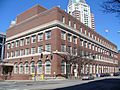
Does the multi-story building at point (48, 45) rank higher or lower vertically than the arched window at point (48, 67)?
higher

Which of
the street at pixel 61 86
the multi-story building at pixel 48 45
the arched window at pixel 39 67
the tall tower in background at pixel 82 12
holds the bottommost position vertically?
the street at pixel 61 86

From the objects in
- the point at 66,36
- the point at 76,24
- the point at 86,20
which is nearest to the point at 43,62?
the point at 66,36

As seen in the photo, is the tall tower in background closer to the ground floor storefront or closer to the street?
the ground floor storefront

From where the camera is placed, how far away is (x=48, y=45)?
58312mm

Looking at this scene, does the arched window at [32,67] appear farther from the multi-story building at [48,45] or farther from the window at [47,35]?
the window at [47,35]

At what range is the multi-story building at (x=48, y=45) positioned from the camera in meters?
56.2

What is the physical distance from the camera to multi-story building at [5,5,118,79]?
5622 cm

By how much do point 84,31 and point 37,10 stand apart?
62.9 ft

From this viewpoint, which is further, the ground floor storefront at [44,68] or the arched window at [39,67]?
the arched window at [39,67]

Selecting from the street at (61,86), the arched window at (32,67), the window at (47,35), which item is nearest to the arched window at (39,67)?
the arched window at (32,67)

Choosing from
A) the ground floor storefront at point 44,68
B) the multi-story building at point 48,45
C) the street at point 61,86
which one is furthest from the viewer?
the multi-story building at point 48,45

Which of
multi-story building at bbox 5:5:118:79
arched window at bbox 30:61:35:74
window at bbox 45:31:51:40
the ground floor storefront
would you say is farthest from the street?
arched window at bbox 30:61:35:74

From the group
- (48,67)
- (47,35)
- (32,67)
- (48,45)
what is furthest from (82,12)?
(48,67)

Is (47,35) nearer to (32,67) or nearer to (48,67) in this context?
(48,67)
